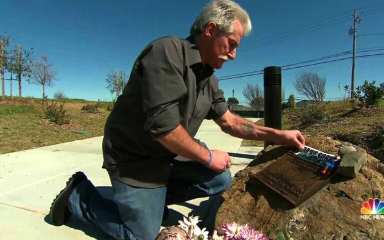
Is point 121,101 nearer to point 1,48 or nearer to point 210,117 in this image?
point 210,117

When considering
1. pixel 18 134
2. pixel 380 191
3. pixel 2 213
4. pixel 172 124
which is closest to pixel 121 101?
pixel 172 124

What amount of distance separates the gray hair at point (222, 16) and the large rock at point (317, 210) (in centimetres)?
105

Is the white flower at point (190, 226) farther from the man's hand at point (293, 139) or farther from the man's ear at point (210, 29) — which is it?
the man's hand at point (293, 139)

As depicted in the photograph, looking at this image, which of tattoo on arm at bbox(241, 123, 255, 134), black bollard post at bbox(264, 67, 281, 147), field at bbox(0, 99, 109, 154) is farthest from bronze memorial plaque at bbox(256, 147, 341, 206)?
field at bbox(0, 99, 109, 154)

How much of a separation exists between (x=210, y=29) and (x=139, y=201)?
114 cm

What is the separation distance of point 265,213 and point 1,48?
17310 millimetres

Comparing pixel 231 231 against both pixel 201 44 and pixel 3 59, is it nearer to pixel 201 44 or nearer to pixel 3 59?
pixel 201 44

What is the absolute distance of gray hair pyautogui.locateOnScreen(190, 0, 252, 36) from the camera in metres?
1.62

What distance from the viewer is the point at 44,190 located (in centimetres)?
297

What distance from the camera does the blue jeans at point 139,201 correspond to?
5.87 ft

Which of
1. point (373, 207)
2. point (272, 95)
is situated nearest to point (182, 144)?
point (373, 207)

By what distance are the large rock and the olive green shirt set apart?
1.83ft

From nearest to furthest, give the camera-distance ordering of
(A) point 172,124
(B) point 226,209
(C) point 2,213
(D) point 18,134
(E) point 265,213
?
(A) point 172,124
(E) point 265,213
(B) point 226,209
(C) point 2,213
(D) point 18,134

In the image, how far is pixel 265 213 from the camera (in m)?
1.76
